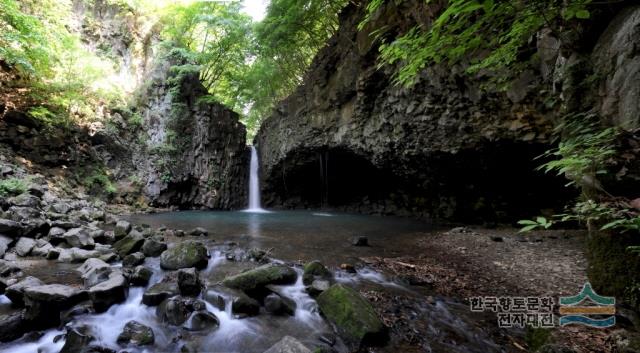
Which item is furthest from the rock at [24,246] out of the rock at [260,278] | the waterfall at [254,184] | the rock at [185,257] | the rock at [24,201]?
the waterfall at [254,184]

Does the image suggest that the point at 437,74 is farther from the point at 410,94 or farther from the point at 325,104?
the point at 325,104

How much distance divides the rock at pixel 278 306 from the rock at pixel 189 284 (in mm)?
933

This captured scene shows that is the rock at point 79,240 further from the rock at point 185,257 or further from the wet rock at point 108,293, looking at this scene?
the wet rock at point 108,293

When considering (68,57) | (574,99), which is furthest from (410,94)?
(68,57)

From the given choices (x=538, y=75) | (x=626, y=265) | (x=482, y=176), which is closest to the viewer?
(x=626, y=265)

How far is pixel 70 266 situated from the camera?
4.48m

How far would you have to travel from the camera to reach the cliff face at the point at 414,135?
7.50m

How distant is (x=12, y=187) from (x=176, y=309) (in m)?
7.73

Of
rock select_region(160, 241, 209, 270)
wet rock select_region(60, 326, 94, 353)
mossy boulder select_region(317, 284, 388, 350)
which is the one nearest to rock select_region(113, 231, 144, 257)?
rock select_region(160, 241, 209, 270)

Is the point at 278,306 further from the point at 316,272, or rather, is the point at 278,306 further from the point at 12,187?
the point at 12,187

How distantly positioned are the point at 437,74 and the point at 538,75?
109 inches

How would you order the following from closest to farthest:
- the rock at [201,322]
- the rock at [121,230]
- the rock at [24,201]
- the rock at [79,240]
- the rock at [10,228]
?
the rock at [201,322]
the rock at [10,228]
the rock at [79,240]
the rock at [121,230]
the rock at [24,201]

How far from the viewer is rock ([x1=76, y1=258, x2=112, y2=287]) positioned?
148 inches

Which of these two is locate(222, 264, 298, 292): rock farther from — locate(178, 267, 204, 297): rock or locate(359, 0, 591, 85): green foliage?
locate(359, 0, 591, 85): green foliage
